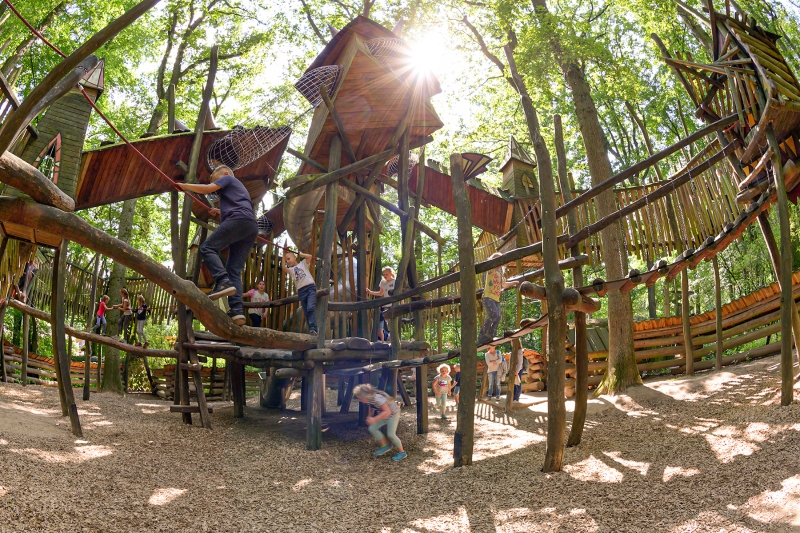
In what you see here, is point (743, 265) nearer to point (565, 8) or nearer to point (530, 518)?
point (565, 8)

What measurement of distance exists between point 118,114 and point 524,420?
54.4 feet

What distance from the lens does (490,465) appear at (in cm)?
615

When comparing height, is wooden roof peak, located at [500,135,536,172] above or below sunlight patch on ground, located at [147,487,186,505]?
above

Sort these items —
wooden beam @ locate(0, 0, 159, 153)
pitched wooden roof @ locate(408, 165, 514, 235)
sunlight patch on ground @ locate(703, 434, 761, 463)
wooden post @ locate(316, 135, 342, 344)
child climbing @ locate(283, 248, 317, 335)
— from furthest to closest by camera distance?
pitched wooden roof @ locate(408, 165, 514, 235) < child climbing @ locate(283, 248, 317, 335) < wooden post @ locate(316, 135, 342, 344) < sunlight patch on ground @ locate(703, 434, 761, 463) < wooden beam @ locate(0, 0, 159, 153)

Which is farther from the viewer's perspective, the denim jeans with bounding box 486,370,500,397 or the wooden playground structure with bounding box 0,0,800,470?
the denim jeans with bounding box 486,370,500,397

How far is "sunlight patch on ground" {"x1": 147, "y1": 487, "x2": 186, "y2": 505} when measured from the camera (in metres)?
5.00

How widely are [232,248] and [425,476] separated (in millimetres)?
3168

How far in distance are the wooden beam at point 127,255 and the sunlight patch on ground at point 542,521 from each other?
10.2 feet

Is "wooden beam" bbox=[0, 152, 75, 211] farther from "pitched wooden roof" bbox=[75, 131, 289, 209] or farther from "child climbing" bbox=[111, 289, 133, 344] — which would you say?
"child climbing" bbox=[111, 289, 133, 344]

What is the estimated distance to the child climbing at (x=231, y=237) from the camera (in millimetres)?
6039

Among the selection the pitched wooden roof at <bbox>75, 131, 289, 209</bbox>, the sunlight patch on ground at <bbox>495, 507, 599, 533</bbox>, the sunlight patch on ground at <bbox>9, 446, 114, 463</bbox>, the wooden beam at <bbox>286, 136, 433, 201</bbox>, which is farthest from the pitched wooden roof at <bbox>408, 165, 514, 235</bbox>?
the sunlight patch on ground at <bbox>495, 507, 599, 533</bbox>

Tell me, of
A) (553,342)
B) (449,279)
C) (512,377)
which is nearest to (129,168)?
(449,279)

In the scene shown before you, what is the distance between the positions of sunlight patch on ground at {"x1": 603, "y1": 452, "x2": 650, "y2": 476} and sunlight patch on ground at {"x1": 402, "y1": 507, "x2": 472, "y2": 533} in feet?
5.53

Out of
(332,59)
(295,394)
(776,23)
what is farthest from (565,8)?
(295,394)
